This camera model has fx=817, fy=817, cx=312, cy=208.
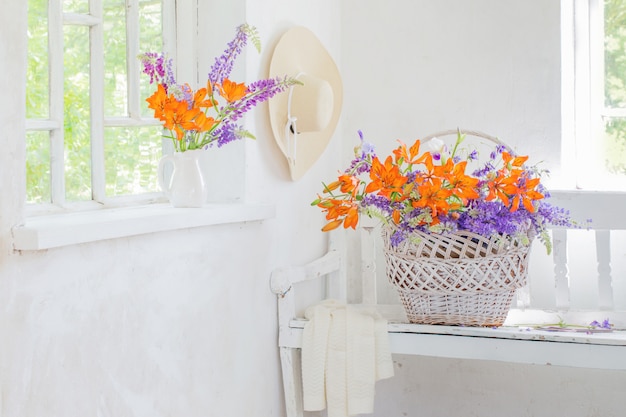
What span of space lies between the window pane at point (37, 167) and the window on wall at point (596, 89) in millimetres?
1668

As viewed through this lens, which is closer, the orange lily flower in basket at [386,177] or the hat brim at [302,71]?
the orange lily flower in basket at [386,177]

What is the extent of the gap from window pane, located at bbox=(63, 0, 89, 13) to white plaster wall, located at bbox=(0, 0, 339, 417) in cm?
33

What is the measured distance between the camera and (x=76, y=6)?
5.21ft

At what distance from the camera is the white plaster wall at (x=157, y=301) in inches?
48.6

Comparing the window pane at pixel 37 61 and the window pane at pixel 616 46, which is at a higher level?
the window pane at pixel 616 46

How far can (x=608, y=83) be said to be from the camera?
255 cm

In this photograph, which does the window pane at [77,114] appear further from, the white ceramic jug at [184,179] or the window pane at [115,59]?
the white ceramic jug at [184,179]

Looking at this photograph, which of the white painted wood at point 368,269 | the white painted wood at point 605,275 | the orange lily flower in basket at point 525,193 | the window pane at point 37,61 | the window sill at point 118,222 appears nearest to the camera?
the window sill at point 118,222

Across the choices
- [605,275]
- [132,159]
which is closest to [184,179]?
[132,159]

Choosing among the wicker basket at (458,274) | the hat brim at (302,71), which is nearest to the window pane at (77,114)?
the hat brim at (302,71)

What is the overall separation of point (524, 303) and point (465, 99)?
0.67m

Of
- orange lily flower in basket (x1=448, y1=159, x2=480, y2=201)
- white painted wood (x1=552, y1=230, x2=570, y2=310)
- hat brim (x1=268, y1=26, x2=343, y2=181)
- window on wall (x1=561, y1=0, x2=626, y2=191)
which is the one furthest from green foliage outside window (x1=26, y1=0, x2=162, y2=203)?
window on wall (x1=561, y1=0, x2=626, y2=191)

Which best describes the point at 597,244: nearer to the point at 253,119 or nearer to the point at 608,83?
the point at 608,83

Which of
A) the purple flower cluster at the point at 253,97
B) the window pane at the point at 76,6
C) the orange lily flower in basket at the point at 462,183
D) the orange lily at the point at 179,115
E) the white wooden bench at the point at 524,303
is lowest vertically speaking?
the white wooden bench at the point at 524,303
